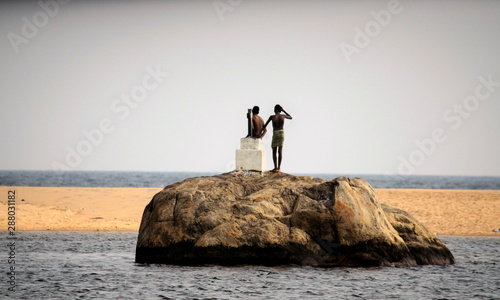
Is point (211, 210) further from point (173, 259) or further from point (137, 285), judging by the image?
point (137, 285)

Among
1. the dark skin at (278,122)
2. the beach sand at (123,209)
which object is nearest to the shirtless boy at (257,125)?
the dark skin at (278,122)

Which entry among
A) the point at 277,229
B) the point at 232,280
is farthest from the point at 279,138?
the point at 232,280

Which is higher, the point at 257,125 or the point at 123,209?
the point at 257,125

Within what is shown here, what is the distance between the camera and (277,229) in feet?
51.3

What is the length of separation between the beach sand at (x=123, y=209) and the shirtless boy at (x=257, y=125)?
12.3 m

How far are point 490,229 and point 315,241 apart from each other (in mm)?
17136

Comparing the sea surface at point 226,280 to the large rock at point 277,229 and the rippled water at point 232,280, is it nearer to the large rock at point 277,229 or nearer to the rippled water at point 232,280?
the rippled water at point 232,280

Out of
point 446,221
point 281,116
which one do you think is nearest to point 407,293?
point 281,116

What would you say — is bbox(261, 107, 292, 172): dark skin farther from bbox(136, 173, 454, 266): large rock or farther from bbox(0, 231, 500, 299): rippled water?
bbox(0, 231, 500, 299): rippled water

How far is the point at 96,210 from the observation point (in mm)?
34500

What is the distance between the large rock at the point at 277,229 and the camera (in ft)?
50.9

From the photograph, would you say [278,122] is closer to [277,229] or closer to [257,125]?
[257,125]

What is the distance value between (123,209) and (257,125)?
19.2 metres

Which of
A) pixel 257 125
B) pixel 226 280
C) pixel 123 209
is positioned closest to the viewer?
pixel 226 280
